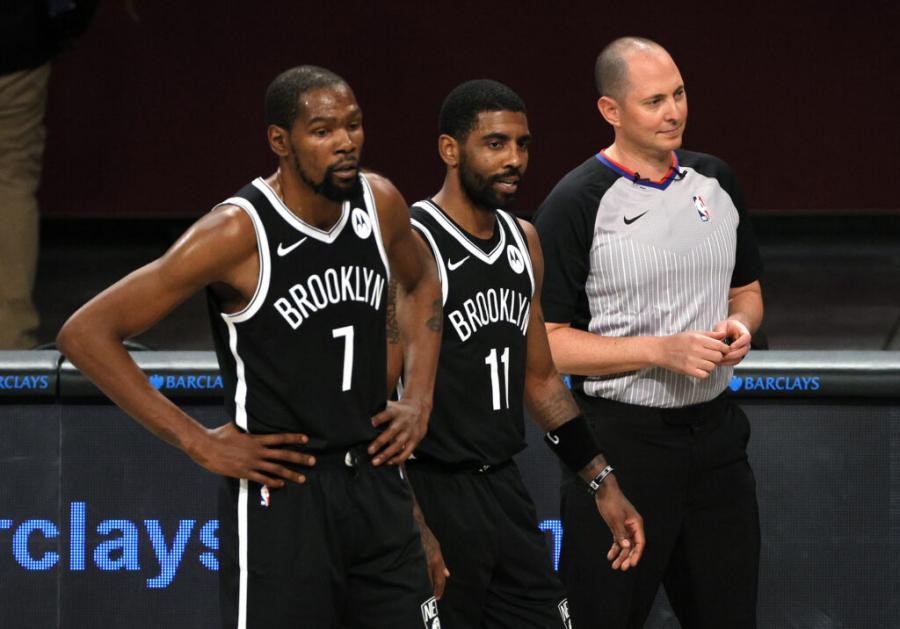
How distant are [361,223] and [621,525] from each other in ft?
3.21

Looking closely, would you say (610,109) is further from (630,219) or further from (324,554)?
(324,554)

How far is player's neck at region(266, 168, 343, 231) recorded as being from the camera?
3.15m

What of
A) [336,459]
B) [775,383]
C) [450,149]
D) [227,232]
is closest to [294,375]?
[336,459]

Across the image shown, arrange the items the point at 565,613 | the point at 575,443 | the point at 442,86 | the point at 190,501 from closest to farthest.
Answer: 1. the point at 565,613
2. the point at 575,443
3. the point at 190,501
4. the point at 442,86

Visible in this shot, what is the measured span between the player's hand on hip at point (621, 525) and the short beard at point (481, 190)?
2.29 feet

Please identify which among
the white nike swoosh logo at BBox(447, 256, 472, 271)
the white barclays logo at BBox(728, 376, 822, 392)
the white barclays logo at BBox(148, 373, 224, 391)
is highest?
the white nike swoosh logo at BBox(447, 256, 472, 271)

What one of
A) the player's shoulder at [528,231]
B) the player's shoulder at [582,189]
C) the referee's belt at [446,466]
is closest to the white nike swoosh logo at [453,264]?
the player's shoulder at [528,231]

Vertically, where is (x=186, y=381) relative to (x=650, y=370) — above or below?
below

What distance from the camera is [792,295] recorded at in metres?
8.24

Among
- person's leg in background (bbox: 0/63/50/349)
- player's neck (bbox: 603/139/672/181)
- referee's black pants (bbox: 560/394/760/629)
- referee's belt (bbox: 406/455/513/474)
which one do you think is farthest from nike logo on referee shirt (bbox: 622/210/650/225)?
person's leg in background (bbox: 0/63/50/349)

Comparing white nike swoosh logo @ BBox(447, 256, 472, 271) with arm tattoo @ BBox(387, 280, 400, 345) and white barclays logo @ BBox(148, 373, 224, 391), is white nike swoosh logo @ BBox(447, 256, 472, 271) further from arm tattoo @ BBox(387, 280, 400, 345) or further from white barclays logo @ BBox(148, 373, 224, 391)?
white barclays logo @ BBox(148, 373, 224, 391)

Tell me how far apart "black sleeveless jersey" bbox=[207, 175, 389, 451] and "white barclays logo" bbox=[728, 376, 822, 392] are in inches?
54.9

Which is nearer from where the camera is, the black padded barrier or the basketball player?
the basketball player

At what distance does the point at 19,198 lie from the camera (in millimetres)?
6297
